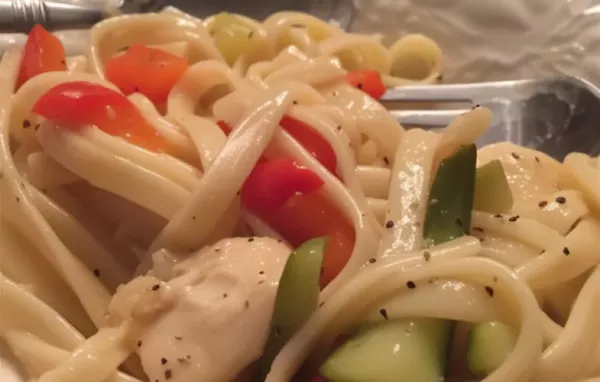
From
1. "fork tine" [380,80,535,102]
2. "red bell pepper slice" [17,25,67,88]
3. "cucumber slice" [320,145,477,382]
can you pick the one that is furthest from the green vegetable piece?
"red bell pepper slice" [17,25,67,88]

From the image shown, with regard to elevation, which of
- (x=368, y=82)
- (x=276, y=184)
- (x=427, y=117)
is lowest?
(x=427, y=117)

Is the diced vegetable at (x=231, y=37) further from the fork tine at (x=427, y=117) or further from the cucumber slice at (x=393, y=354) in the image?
the cucumber slice at (x=393, y=354)

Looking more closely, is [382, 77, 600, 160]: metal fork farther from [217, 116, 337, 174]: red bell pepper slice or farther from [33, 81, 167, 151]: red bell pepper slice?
[33, 81, 167, 151]: red bell pepper slice

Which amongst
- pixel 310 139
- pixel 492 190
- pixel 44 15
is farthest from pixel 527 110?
pixel 44 15

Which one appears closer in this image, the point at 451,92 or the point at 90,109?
the point at 90,109

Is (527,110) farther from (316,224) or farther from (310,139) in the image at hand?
(316,224)

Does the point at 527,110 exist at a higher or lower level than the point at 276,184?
lower
